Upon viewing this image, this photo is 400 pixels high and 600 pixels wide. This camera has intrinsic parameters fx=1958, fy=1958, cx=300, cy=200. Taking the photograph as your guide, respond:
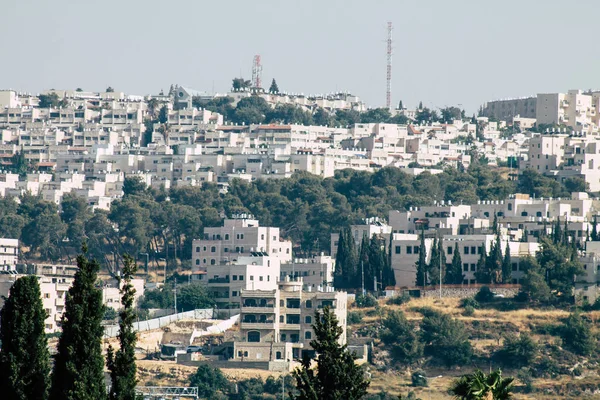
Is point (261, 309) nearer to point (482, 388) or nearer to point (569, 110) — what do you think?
point (482, 388)

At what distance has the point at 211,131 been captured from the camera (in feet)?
544

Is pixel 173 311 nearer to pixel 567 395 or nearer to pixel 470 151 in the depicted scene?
pixel 567 395

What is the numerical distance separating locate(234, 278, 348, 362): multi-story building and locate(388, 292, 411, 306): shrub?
5586 millimetres

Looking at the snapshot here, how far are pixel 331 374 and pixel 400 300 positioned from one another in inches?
2358

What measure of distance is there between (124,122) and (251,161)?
2380 cm

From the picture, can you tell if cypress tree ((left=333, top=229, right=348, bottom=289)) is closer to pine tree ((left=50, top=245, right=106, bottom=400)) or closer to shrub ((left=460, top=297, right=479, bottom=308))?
shrub ((left=460, top=297, right=479, bottom=308))

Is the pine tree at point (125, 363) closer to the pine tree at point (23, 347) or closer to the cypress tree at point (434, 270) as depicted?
the pine tree at point (23, 347)

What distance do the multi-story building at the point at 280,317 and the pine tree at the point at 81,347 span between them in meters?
51.8

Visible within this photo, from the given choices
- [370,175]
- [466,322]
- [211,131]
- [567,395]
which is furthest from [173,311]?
[211,131]

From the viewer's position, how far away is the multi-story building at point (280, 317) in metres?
99.6

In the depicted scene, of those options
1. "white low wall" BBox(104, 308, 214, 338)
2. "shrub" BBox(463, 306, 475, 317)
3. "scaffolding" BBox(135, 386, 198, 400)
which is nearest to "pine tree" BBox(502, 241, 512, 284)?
"shrub" BBox(463, 306, 475, 317)

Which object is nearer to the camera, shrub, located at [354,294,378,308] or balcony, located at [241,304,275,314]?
balcony, located at [241,304,275,314]

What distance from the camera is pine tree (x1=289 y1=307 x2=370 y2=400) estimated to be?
46312mm

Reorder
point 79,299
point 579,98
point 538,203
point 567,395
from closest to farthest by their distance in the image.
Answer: point 79,299 < point 567,395 < point 538,203 < point 579,98
